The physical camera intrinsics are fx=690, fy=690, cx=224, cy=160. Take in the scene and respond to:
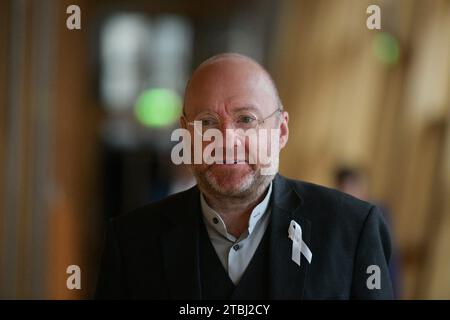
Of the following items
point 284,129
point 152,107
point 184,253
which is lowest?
point 152,107

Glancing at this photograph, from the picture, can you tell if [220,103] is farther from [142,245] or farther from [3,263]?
[3,263]

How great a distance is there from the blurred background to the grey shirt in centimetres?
5

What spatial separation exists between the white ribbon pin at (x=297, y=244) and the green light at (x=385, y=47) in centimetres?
31

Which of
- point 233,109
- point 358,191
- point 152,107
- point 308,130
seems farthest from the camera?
point 152,107

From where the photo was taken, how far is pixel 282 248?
588mm

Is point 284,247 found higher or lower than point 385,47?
lower

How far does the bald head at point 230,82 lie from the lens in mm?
569

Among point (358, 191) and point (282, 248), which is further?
point (358, 191)

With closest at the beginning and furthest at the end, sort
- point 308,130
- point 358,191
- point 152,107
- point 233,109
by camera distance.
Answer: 1. point 233,109
2. point 358,191
3. point 308,130
4. point 152,107

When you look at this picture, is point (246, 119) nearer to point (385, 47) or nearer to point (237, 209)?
point (237, 209)

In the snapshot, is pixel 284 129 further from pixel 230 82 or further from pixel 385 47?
pixel 385 47

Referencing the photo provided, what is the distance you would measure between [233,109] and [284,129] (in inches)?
2.3

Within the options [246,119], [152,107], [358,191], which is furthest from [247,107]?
[152,107]

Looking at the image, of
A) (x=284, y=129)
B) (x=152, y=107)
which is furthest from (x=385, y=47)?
(x=152, y=107)
